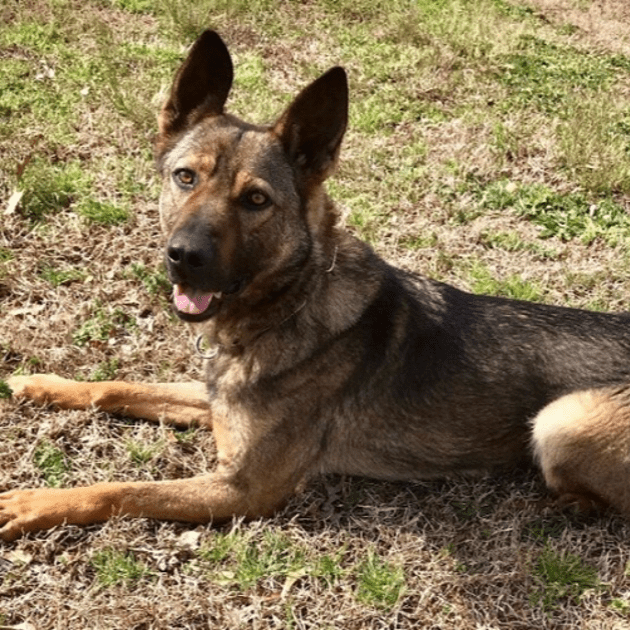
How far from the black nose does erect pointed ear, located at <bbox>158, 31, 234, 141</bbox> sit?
2.61 ft

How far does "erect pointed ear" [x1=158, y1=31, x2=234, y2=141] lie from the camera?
145 inches

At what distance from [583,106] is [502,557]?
221 inches

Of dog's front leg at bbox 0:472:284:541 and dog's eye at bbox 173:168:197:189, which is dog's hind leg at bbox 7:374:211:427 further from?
dog's eye at bbox 173:168:197:189

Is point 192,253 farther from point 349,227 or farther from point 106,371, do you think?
point 349,227


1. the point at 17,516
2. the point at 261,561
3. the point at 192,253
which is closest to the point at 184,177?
the point at 192,253

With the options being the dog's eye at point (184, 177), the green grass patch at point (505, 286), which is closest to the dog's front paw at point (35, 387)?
the dog's eye at point (184, 177)

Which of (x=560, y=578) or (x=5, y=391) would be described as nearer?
(x=560, y=578)

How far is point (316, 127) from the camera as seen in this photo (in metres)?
3.63

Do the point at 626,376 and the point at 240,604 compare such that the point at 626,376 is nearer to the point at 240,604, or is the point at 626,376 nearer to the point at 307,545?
the point at 307,545

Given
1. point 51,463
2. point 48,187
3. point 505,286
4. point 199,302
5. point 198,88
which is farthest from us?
point 48,187

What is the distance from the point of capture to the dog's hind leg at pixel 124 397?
4.23 m

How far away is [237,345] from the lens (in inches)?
149

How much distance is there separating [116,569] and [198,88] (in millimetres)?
2474

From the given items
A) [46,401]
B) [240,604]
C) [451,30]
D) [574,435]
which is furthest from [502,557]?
[451,30]
